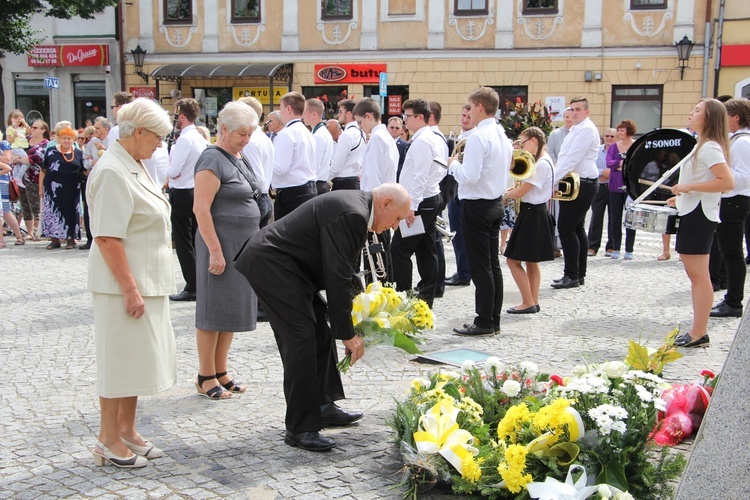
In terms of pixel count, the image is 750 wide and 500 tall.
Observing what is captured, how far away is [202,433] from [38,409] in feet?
3.99

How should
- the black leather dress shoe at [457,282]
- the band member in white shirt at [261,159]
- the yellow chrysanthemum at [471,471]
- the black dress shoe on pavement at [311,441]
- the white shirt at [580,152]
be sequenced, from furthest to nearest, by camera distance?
1. the black leather dress shoe at [457,282]
2. the white shirt at [580,152]
3. the band member in white shirt at [261,159]
4. the black dress shoe on pavement at [311,441]
5. the yellow chrysanthemum at [471,471]

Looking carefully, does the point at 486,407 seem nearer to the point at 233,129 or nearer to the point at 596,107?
the point at 233,129

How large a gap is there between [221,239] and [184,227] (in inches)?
137

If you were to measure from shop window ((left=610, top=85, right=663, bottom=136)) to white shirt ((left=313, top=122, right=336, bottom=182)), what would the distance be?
54.9 ft

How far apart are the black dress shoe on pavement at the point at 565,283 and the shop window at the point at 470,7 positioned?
1709 centimetres

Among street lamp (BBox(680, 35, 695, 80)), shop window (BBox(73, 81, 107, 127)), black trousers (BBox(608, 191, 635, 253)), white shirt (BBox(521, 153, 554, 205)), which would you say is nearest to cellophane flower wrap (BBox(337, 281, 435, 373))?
white shirt (BBox(521, 153, 554, 205))

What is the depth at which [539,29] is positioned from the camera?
24812 millimetres

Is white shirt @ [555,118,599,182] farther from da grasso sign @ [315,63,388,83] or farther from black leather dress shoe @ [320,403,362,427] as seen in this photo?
da grasso sign @ [315,63,388,83]

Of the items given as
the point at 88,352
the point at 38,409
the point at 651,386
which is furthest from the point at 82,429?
the point at 651,386

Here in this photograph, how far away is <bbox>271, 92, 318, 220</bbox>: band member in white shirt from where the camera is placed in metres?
8.87

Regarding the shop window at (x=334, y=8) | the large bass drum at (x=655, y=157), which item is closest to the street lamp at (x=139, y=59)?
the shop window at (x=334, y=8)

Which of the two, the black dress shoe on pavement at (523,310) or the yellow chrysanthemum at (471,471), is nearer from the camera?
the yellow chrysanthemum at (471,471)

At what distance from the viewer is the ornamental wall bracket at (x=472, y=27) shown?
990 inches

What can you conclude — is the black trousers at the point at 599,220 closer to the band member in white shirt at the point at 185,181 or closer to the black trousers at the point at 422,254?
the black trousers at the point at 422,254
